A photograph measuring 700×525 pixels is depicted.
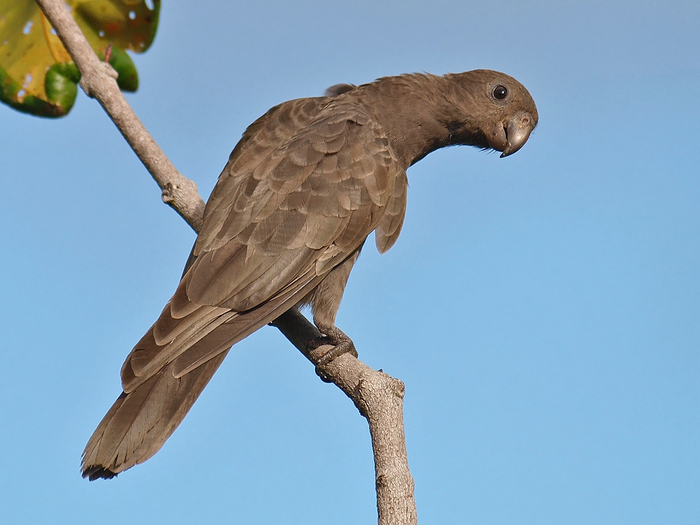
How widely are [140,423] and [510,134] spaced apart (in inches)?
113

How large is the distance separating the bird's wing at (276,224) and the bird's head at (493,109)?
0.72 metres

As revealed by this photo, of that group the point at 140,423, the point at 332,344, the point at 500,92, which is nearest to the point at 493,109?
the point at 500,92

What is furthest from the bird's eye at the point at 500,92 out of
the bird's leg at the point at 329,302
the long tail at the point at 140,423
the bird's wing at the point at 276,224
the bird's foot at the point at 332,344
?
the long tail at the point at 140,423

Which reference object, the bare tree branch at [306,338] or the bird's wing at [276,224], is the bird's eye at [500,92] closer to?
the bird's wing at [276,224]

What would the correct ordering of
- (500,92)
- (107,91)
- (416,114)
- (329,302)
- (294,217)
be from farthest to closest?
(500,92)
(416,114)
(329,302)
(294,217)
(107,91)

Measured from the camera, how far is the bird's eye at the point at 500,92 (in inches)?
175

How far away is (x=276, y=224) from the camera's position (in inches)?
136

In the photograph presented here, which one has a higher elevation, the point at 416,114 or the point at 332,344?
the point at 416,114

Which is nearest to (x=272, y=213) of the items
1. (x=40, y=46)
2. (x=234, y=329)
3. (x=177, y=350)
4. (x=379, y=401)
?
(x=234, y=329)

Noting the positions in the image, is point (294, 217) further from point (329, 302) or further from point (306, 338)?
point (306, 338)

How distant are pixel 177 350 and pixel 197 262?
1.75 feet

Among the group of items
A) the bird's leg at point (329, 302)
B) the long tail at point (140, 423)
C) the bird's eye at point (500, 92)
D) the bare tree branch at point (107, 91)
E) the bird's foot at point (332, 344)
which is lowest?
the long tail at point (140, 423)

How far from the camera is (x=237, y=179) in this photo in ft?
12.5

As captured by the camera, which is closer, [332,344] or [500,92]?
[332,344]
